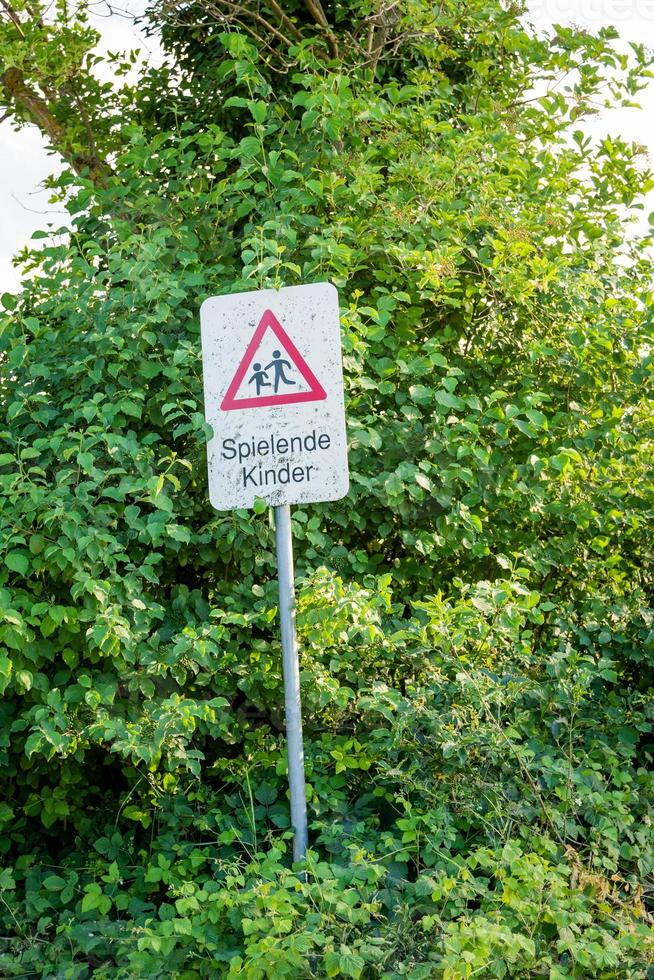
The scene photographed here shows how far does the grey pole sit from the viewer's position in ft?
11.3

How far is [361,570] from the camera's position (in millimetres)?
4281

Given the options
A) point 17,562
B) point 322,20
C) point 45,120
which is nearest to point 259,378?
point 17,562

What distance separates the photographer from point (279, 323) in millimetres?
3471

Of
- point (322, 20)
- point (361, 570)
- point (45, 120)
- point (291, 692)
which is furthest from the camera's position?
point (45, 120)

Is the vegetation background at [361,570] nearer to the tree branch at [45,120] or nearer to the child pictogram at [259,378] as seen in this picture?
the child pictogram at [259,378]

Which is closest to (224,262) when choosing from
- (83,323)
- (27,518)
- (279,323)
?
(83,323)

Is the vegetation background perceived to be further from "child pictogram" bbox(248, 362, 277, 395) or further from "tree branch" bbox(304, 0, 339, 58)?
"child pictogram" bbox(248, 362, 277, 395)

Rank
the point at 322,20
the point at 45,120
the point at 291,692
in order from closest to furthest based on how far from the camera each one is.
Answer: the point at 291,692 → the point at 322,20 → the point at 45,120

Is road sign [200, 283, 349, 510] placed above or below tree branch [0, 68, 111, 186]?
below

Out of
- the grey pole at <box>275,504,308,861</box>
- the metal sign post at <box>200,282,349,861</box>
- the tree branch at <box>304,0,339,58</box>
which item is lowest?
the grey pole at <box>275,504,308,861</box>

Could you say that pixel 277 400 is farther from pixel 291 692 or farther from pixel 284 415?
pixel 291 692

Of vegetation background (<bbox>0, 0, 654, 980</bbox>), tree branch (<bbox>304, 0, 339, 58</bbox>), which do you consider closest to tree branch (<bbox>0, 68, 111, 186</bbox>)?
vegetation background (<bbox>0, 0, 654, 980</bbox>)

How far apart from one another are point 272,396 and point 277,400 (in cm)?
2

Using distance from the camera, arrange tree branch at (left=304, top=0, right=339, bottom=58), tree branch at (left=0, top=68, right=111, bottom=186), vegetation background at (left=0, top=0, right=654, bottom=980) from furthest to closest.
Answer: tree branch at (left=0, top=68, right=111, bottom=186)
tree branch at (left=304, top=0, right=339, bottom=58)
vegetation background at (left=0, top=0, right=654, bottom=980)
